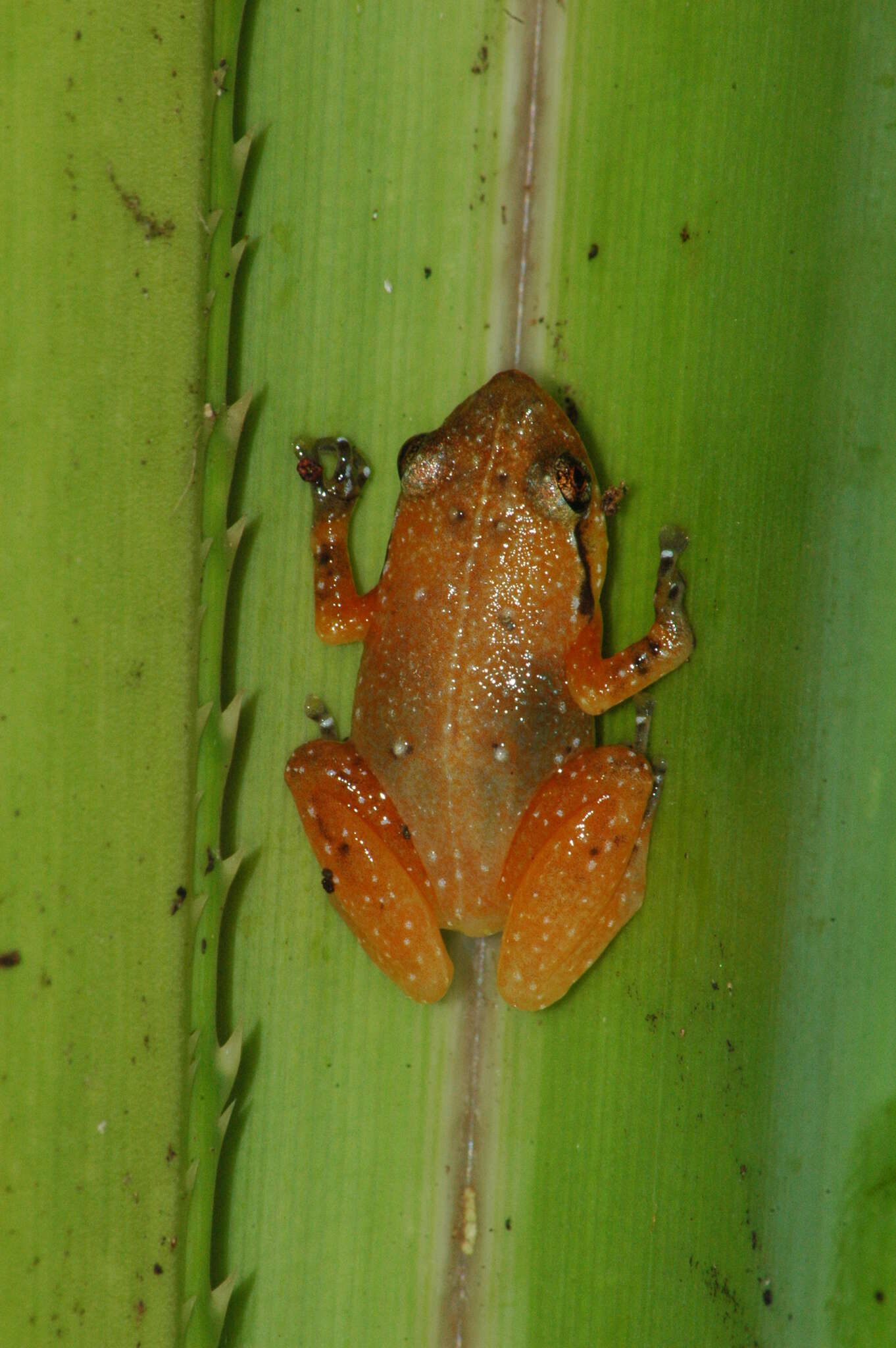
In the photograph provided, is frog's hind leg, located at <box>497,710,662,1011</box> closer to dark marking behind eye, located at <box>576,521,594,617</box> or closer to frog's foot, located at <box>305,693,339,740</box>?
dark marking behind eye, located at <box>576,521,594,617</box>

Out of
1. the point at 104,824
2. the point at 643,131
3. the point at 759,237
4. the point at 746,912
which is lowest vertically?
the point at 746,912

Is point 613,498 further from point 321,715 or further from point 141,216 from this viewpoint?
point 141,216

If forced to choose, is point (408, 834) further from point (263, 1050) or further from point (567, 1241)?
point (567, 1241)

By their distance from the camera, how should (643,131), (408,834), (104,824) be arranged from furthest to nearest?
1. (408,834)
2. (643,131)
3. (104,824)

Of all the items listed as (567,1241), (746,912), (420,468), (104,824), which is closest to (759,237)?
(420,468)

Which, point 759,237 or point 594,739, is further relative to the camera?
point 594,739

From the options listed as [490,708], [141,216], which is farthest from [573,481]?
[141,216]
